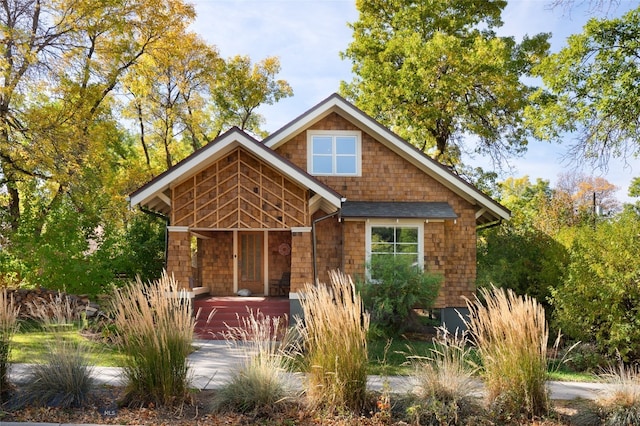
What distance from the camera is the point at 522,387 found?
5367 millimetres

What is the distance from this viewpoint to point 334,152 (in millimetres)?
13961

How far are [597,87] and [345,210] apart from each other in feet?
22.6

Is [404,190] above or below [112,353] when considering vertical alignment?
above

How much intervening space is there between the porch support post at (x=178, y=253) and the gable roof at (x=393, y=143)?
347 cm

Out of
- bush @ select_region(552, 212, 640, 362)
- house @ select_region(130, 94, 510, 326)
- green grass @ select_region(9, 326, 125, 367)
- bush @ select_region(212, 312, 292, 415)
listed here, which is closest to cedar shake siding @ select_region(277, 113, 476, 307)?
house @ select_region(130, 94, 510, 326)

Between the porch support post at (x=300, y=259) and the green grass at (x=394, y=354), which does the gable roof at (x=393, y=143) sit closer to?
the porch support post at (x=300, y=259)

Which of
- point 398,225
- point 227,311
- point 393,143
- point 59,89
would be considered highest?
point 59,89

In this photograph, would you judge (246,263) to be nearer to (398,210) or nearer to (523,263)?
(398,210)

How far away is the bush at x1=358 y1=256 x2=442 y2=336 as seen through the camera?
10.6m

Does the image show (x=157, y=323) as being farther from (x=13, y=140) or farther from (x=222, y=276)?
(x=13, y=140)

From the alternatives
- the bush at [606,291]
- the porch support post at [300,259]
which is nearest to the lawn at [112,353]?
the bush at [606,291]

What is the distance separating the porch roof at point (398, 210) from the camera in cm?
1271

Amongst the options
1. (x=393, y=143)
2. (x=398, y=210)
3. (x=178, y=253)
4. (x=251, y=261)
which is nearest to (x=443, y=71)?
(x=393, y=143)

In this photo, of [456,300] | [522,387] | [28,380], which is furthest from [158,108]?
[522,387]
